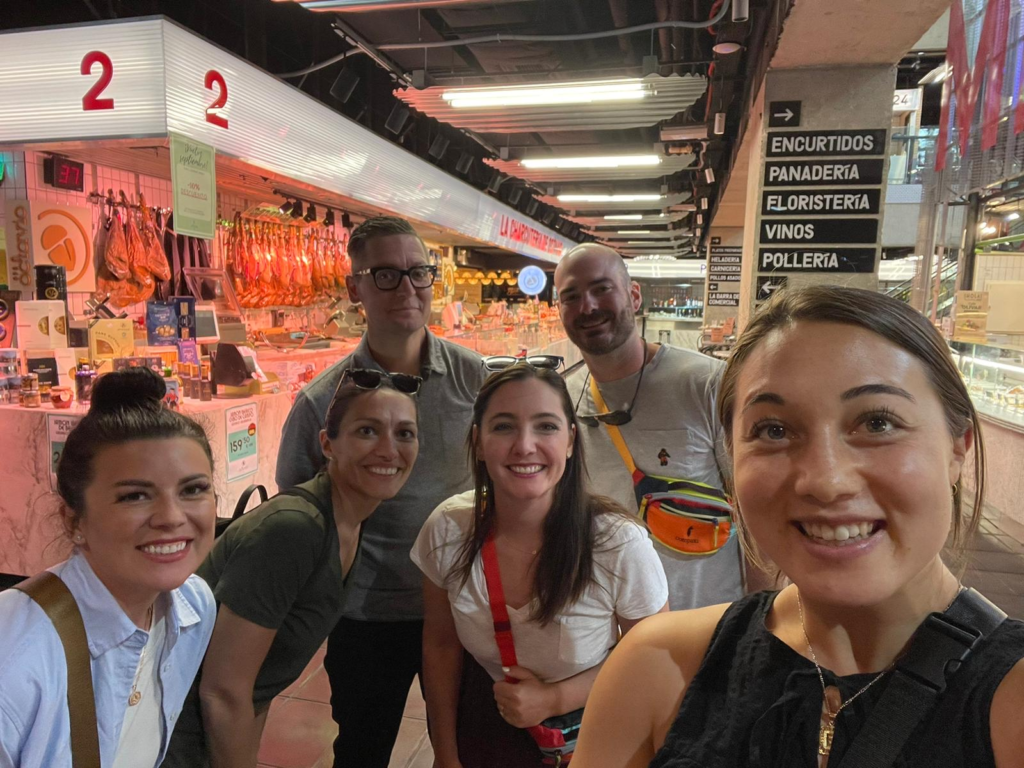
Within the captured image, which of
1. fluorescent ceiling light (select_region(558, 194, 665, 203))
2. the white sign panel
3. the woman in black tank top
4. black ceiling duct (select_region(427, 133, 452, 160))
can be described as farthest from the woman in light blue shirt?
the white sign panel

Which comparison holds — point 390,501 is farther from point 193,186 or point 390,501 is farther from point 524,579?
point 193,186

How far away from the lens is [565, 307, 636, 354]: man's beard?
220 cm

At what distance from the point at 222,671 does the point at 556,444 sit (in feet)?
3.34

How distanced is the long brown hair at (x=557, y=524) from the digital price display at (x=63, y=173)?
4571mm

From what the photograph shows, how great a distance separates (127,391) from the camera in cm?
146

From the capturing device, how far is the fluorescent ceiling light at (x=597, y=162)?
21.5 feet

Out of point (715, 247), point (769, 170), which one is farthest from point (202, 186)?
point (715, 247)

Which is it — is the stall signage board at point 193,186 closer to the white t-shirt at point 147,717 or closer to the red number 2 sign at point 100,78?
the red number 2 sign at point 100,78

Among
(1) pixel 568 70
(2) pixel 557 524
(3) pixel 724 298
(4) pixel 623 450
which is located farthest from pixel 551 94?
(3) pixel 724 298

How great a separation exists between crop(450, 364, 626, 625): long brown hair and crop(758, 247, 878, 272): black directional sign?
227 centimetres

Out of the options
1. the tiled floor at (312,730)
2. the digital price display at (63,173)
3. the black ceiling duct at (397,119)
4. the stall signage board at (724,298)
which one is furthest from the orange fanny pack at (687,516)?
the stall signage board at (724,298)

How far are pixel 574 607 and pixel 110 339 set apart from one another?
3.60m

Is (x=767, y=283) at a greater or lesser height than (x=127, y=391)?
greater

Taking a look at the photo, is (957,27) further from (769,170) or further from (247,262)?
(247,262)
